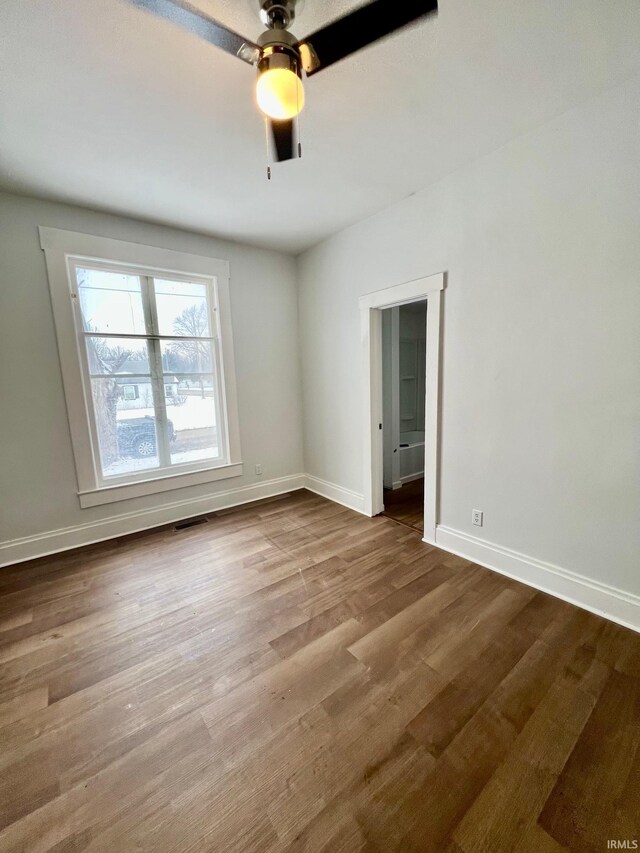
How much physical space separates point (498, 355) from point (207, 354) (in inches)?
106

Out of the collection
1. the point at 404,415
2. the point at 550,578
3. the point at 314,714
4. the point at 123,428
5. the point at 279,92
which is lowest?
the point at 314,714

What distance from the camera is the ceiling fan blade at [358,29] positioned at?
92 cm

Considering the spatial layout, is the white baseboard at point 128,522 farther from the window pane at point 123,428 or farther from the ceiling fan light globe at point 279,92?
the ceiling fan light globe at point 279,92

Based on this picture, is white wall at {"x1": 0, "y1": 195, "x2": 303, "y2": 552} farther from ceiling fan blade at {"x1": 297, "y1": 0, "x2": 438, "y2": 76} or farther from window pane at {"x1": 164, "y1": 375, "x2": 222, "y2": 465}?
ceiling fan blade at {"x1": 297, "y1": 0, "x2": 438, "y2": 76}

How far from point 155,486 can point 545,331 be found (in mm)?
3372

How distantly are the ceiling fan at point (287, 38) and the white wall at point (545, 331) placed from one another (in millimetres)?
1335

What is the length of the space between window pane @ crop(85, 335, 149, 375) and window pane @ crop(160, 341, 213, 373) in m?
0.18

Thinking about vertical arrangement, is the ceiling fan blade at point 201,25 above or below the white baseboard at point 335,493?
above

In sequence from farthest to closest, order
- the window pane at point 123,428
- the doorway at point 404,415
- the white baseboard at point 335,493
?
the doorway at point 404,415 < the white baseboard at point 335,493 < the window pane at point 123,428

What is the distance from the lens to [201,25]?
98 cm

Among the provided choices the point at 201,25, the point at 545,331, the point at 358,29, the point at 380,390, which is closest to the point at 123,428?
the point at 380,390

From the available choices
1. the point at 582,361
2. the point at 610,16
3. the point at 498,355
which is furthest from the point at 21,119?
the point at 582,361

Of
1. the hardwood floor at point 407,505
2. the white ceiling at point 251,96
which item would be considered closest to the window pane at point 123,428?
the white ceiling at point 251,96

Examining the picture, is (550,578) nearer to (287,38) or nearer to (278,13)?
(287,38)
